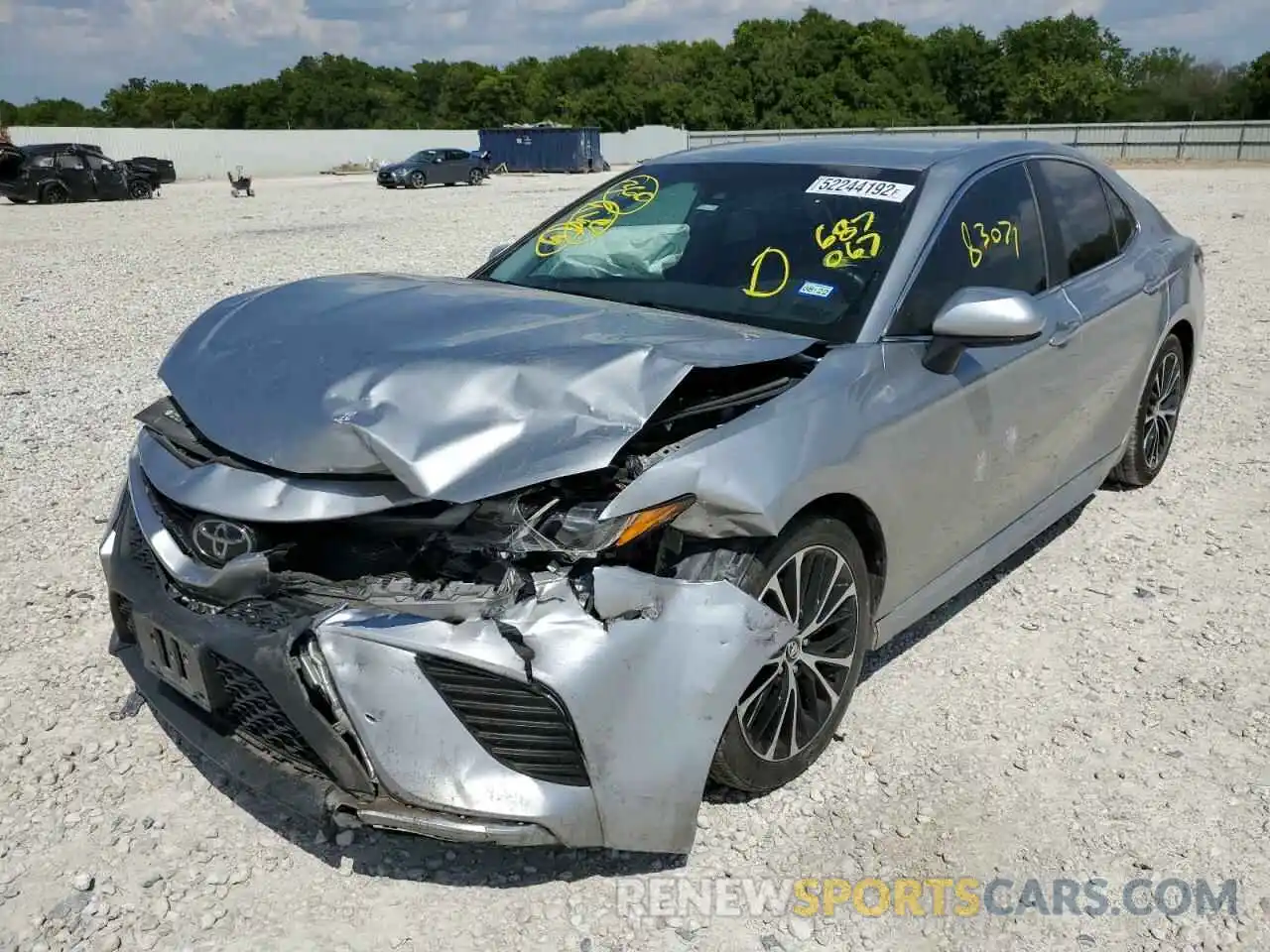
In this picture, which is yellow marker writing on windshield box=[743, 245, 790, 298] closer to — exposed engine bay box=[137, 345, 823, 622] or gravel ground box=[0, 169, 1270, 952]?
exposed engine bay box=[137, 345, 823, 622]

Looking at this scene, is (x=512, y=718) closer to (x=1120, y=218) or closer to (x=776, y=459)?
(x=776, y=459)

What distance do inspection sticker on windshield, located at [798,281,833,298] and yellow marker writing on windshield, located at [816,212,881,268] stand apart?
89 millimetres

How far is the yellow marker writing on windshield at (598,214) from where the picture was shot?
3955mm

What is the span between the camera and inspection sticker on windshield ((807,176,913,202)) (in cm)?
341

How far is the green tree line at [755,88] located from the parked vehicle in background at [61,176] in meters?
51.5

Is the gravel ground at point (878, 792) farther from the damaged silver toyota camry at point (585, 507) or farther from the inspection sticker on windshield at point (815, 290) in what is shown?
the inspection sticker on windshield at point (815, 290)

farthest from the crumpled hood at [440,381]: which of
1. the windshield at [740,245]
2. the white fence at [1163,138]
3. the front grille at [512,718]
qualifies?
the white fence at [1163,138]

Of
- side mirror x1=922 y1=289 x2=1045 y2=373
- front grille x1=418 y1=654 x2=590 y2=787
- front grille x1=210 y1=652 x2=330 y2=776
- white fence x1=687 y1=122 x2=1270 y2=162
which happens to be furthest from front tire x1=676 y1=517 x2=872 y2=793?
white fence x1=687 y1=122 x2=1270 y2=162

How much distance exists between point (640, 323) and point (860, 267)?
0.77 meters

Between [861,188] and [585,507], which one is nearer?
[585,507]

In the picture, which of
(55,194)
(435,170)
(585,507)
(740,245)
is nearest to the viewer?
(585,507)

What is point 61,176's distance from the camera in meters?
25.9

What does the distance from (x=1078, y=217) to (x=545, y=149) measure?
4704 cm

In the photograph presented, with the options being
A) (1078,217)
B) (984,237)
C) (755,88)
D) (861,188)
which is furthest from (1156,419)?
(755,88)
